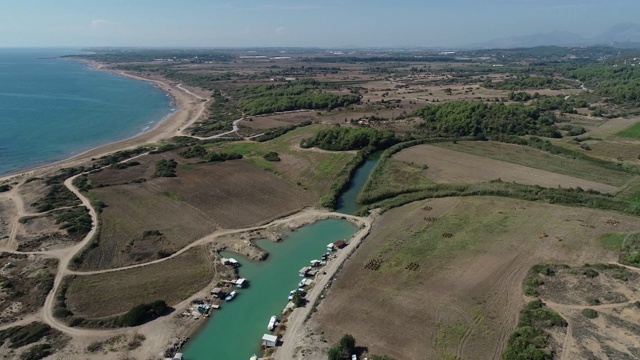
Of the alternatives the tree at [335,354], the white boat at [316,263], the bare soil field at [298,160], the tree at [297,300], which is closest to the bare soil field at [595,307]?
the tree at [335,354]

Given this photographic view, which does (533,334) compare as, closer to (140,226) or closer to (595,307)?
(595,307)

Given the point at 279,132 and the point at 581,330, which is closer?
the point at 581,330

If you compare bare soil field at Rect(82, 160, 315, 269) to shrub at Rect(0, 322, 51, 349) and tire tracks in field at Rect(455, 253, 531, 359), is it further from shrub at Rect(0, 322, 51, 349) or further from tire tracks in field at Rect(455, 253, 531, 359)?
tire tracks in field at Rect(455, 253, 531, 359)

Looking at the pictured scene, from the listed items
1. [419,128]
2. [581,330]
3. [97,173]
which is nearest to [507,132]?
[419,128]

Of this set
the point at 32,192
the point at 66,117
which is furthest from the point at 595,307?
the point at 66,117

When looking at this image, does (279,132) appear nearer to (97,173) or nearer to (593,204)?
(97,173)

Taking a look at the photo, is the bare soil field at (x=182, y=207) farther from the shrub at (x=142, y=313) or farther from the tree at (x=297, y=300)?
the tree at (x=297, y=300)
